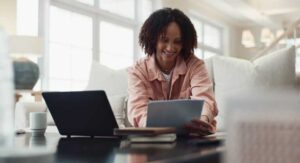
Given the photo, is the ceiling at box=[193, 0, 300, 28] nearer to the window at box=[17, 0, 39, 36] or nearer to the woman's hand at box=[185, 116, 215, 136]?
the window at box=[17, 0, 39, 36]

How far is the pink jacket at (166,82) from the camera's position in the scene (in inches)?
70.7

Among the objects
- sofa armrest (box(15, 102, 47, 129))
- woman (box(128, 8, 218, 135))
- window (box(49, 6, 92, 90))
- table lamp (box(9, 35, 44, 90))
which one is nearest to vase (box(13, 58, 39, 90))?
table lamp (box(9, 35, 44, 90))

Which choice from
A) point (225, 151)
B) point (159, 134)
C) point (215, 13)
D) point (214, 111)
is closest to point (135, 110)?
point (214, 111)

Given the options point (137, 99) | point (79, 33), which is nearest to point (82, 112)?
point (137, 99)

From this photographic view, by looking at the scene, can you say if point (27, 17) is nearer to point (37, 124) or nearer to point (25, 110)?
point (25, 110)

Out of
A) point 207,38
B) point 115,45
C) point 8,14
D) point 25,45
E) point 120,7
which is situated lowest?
point 25,45

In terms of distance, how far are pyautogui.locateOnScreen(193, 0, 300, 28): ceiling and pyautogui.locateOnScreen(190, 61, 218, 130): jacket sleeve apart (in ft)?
21.2

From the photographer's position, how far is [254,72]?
2.96 metres

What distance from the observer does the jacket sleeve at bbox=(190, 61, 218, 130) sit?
1729 millimetres

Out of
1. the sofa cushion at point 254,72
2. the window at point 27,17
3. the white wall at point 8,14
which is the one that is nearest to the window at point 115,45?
the window at point 27,17

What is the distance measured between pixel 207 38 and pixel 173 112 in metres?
8.10

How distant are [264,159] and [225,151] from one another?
1.0 inches

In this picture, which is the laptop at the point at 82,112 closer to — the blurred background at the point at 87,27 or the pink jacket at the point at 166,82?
the pink jacket at the point at 166,82

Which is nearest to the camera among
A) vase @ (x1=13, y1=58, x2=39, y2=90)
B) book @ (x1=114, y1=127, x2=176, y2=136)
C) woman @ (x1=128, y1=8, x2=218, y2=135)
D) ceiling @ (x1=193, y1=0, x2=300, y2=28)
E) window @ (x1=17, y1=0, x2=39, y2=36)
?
book @ (x1=114, y1=127, x2=176, y2=136)
